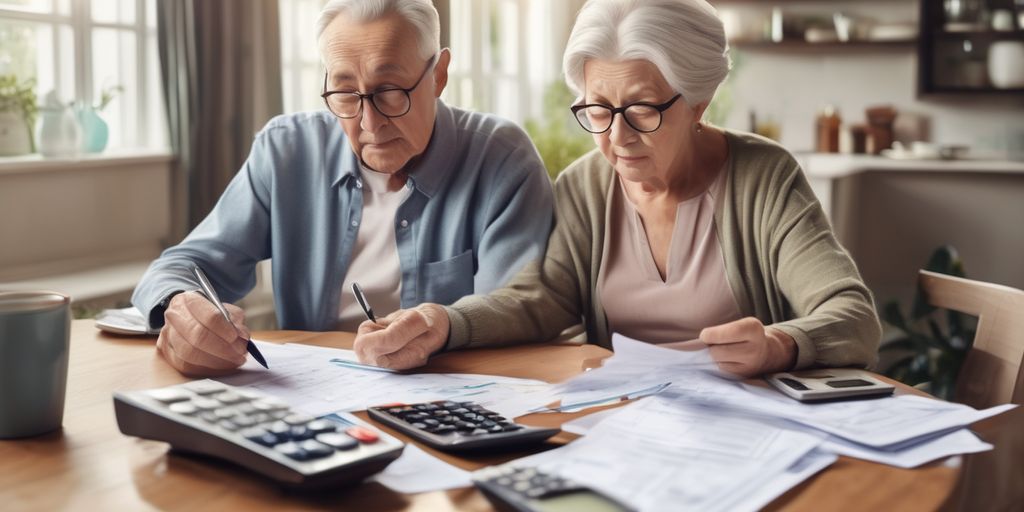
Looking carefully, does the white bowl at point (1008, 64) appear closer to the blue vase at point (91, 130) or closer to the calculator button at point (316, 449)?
the blue vase at point (91, 130)

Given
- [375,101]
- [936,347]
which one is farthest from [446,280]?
[936,347]

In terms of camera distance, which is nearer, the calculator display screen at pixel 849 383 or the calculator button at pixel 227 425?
the calculator button at pixel 227 425

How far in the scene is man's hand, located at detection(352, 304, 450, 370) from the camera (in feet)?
4.38

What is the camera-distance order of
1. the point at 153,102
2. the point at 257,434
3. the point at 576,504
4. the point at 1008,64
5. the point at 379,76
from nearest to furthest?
the point at 576,504 → the point at 257,434 → the point at 379,76 → the point at 153,102 → the point at 1008,64

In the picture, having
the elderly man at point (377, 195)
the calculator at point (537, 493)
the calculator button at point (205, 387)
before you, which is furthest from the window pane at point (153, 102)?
the calculator at point (537, 493)

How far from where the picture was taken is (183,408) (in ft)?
3.28

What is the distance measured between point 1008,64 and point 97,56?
4388mm

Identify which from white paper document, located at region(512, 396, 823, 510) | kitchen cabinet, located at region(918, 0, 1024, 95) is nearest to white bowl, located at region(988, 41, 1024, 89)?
kitchen cabinet, located at region(918, 0, 1024, 95)

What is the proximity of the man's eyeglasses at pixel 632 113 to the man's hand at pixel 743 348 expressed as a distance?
43 cm

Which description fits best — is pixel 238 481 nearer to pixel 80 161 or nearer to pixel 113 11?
pixel 80 161

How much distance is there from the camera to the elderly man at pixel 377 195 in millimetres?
1652

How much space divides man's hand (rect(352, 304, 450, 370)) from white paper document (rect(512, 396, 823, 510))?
0.35 metres

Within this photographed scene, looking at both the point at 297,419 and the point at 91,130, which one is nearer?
the point at 297,419

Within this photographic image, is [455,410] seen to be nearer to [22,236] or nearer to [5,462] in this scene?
[5,462]
